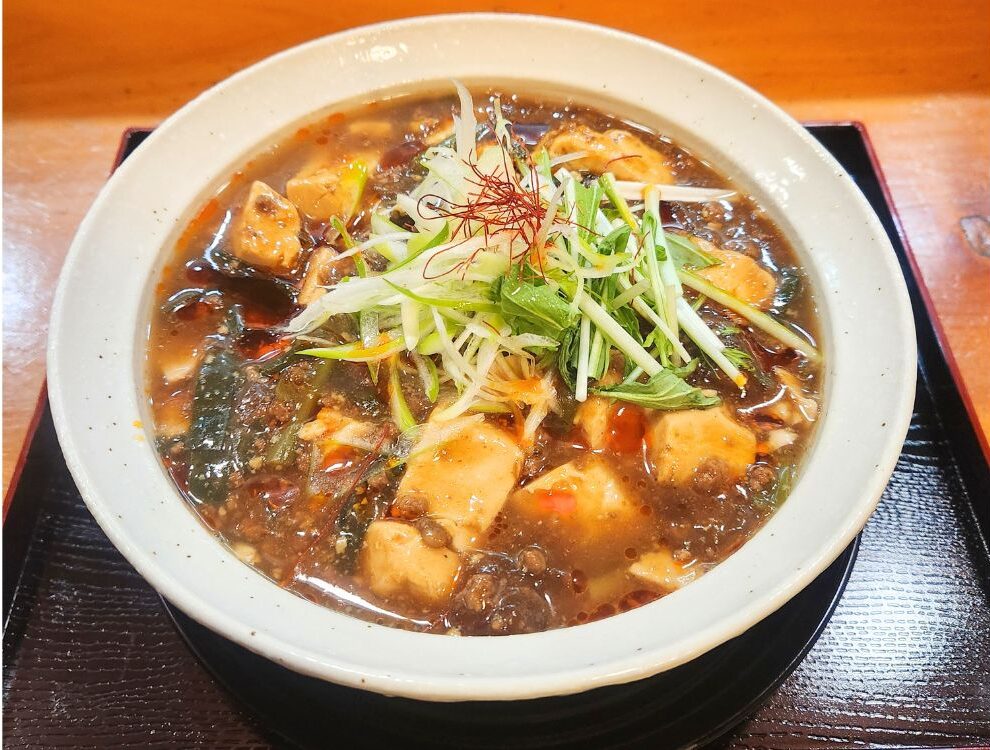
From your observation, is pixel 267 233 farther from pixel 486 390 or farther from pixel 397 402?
pixel 486 390

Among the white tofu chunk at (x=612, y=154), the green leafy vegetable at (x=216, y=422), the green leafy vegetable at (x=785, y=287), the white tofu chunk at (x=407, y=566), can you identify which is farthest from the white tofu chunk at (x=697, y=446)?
the green leafy vegetable at (x=216, y=422)

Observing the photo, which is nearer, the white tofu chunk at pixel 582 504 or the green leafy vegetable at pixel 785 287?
the white tofu chunk at pixel 582 504

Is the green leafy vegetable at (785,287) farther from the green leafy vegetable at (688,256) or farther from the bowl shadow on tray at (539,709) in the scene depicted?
the bowl shadow on tray at (539,709)

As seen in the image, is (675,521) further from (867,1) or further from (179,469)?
(867,1)

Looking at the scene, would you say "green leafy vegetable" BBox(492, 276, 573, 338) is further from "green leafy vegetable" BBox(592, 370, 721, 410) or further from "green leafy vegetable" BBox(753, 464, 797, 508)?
"green leafy vegetable" BBox(753, 464, 797, 508)

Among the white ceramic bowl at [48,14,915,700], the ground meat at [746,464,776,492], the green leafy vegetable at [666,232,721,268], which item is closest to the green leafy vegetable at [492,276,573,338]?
the green leafy vegetable at [666,232,721,268]

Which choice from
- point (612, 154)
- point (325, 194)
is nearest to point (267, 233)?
point (325, 194)

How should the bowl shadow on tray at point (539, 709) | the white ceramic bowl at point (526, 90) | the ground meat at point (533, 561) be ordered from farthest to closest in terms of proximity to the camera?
the ground meat at point (533, 561), the bowl shadow on tray at point (539, 709), the white ceramic bowl at point (526, 90)
